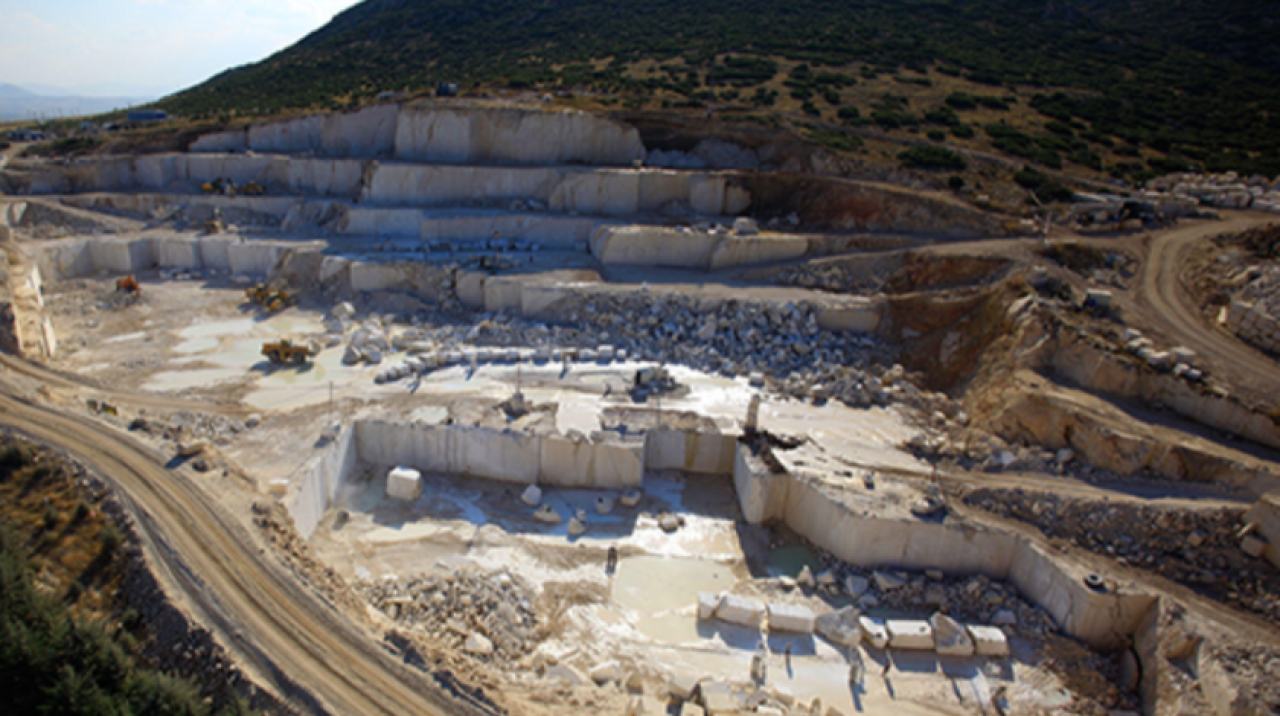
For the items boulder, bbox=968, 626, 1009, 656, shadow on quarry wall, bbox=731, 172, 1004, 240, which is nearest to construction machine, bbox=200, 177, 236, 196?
shadow on quarry wall, bbox=731, 172, 1004, 240

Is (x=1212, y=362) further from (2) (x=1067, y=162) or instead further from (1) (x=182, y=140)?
(1) (x=182, y=140)

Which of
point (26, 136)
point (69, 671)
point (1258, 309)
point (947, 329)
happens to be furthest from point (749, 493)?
point (26, 136)

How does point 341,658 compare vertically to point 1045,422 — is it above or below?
below

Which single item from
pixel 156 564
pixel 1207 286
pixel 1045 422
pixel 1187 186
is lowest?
pixel 156 564

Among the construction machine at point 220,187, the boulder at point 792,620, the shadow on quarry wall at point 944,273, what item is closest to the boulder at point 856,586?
the boulder at point 792,620

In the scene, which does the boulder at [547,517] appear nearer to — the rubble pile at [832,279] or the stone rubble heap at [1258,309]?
the rubble pile at [832,279]

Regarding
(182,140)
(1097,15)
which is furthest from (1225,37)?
(182,140)

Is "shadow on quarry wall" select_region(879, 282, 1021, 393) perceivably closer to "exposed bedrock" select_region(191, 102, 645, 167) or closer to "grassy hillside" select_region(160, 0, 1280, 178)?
"grassy hillside" select_region(160, 0, 1280, 178)
